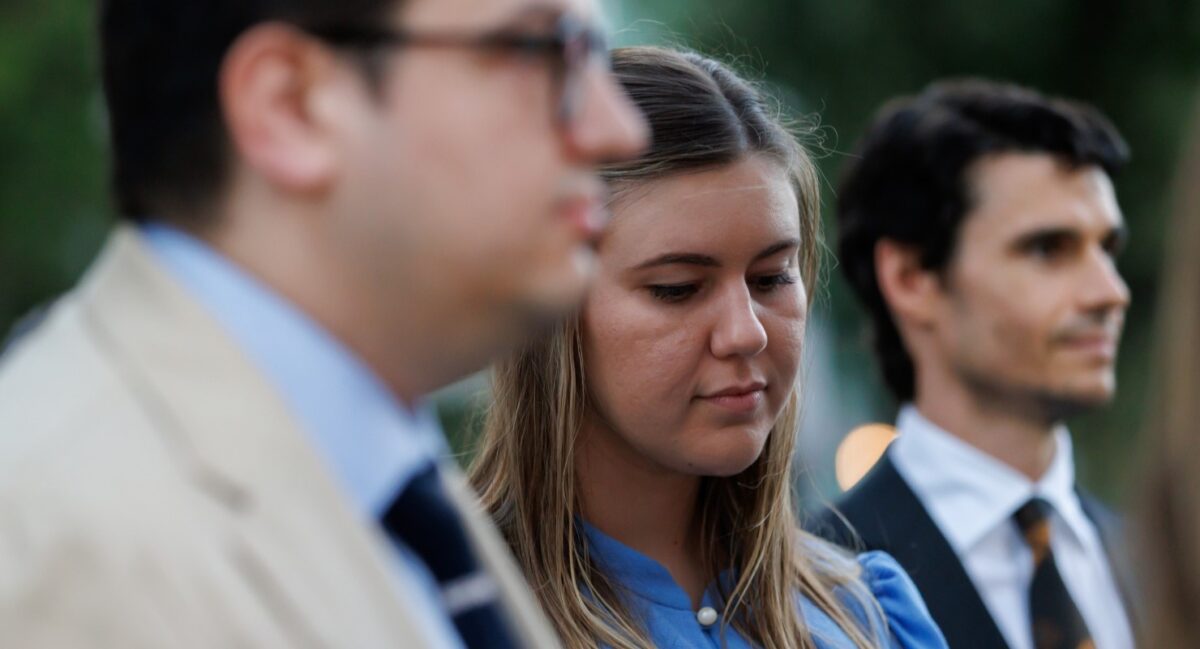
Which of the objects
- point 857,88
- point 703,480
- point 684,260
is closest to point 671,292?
point 684,260

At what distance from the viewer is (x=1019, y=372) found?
3793 millimetres

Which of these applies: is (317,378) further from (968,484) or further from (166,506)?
(968,484)

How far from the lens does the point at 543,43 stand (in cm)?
146

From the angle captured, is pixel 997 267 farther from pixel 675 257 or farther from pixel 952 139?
pixel 675 257

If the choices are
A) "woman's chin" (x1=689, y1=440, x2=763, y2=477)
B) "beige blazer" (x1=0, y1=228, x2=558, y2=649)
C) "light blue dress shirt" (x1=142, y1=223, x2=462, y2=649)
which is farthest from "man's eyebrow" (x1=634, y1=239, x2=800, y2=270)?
"beige blazer" (x1=0, y1=228, x2=558, y2=649)

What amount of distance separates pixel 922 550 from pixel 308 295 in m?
2.16

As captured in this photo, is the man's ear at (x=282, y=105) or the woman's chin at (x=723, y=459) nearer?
the man's ear at (x=282, y=105)

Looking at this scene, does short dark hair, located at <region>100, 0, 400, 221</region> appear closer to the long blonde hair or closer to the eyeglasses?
the eyeglasses

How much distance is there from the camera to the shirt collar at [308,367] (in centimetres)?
139

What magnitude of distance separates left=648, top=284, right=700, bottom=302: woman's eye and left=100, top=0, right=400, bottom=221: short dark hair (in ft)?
3.56

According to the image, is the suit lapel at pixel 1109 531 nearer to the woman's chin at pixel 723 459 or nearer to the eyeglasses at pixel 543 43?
the woman's chin at pixel 723 459

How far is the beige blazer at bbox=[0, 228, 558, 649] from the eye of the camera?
121cm

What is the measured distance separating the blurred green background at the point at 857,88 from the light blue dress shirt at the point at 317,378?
253 inches

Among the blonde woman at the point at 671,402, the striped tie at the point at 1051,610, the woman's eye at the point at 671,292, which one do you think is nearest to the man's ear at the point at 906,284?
the striped tie at the point at 1051,610
